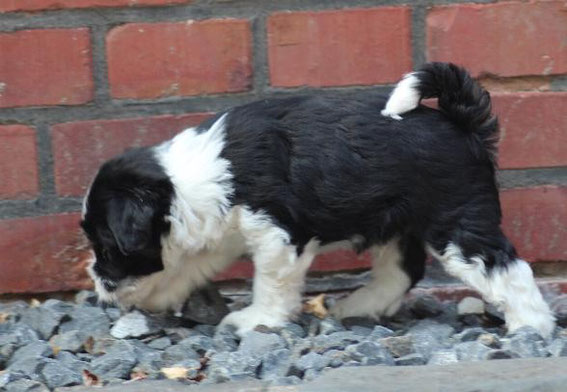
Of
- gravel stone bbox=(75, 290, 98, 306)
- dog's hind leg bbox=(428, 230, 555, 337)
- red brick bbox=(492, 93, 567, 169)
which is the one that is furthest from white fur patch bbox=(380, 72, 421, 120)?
gravel stone bbox=(75, 290, 98, 306)

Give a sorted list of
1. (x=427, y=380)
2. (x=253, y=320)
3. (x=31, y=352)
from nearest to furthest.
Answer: (x=427, y=380), (x=31, y=352), (x=253, y=320)

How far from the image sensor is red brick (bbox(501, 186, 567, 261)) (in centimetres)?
263

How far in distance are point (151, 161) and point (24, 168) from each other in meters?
0.46

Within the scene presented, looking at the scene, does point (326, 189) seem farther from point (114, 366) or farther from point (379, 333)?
point (114, 366)

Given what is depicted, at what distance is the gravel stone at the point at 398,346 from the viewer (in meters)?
2.17

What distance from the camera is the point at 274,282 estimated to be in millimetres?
2314

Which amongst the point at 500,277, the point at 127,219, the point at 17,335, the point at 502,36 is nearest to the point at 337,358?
the point at 500,277

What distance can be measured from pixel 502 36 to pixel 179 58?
0.77m

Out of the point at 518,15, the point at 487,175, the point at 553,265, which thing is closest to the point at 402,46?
the point at 518,15

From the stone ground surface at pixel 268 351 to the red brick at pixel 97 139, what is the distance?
12.7 inches

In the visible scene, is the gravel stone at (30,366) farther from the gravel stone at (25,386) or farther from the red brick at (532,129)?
the red brick at (532,129)

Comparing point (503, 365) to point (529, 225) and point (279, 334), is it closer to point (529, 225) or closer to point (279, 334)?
point (279, 334)

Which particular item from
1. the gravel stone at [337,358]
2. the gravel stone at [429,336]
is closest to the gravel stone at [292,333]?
the gravel stone at [337,358]

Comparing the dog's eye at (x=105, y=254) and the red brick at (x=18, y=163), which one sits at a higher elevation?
the red brick at (x=18, y=163)
